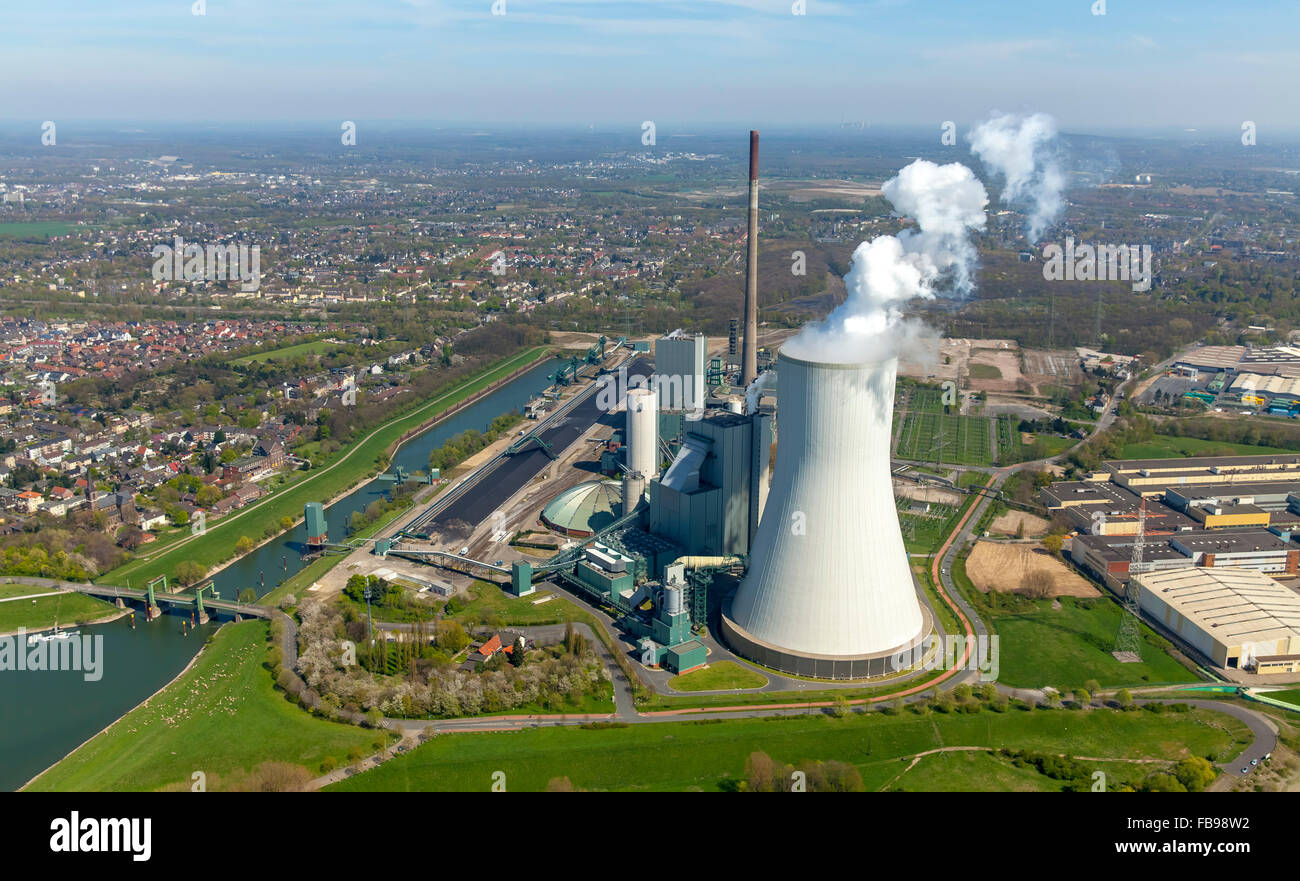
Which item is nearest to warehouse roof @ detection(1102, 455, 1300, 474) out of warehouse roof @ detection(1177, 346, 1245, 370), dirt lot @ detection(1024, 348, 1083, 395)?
dirt lot @ detection(1024, 348, 1083, 395)

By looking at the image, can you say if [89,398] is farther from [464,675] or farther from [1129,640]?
[1129,640]

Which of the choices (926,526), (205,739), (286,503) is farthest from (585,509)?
(205,739)

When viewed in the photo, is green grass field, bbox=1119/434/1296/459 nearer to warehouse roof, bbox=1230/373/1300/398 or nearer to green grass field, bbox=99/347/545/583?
warehouse roof, bbox=1230/373/1300/398

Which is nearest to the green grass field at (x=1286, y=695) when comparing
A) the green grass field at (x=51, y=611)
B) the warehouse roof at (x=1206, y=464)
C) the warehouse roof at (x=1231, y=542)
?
the warehouse roof at (x=1231, y=542)

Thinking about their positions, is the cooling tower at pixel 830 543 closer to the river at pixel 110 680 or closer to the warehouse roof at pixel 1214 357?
the river at pixel 110 680

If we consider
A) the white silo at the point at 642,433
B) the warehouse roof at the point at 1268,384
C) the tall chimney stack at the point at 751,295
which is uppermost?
the tall chimney stack at the point at 751,295
